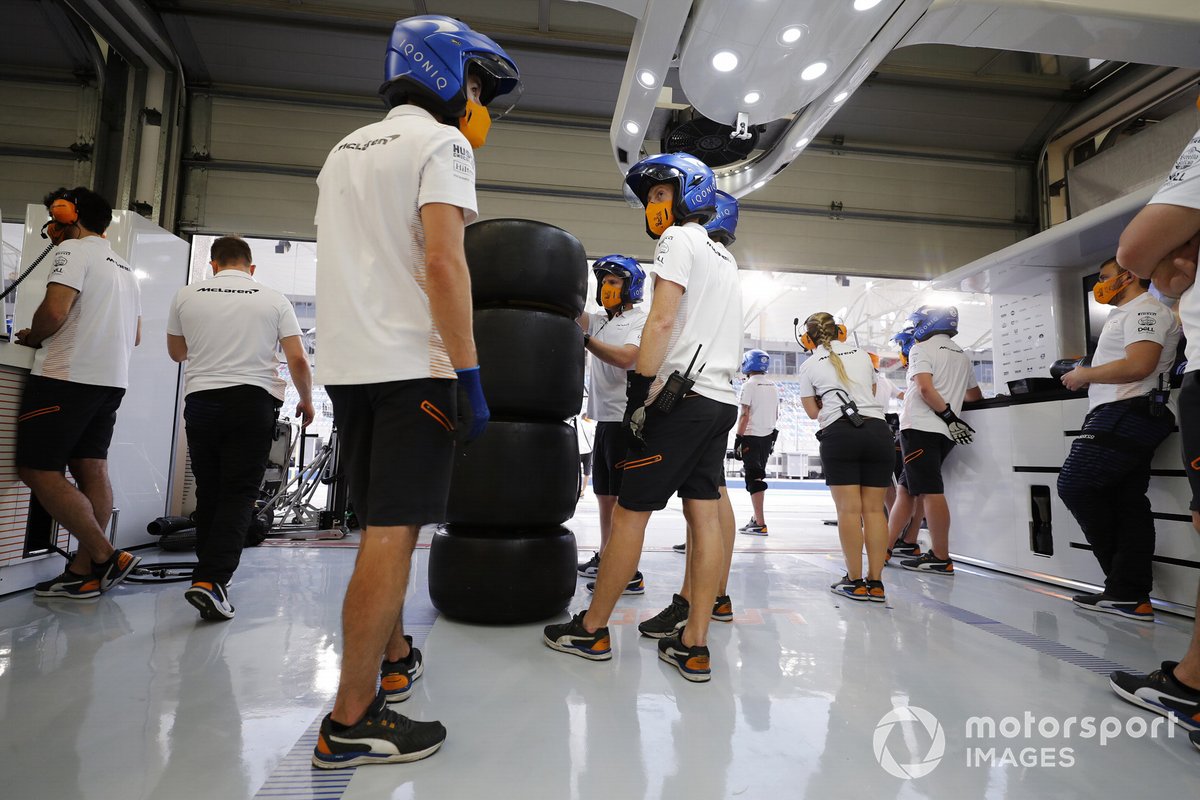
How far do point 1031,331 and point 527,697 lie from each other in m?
6.53

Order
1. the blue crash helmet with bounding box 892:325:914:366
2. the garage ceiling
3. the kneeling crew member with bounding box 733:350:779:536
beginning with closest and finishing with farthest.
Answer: the blue crash helmet with bounding box 892:325:914:366
the garage ceiling
the kneeling crew member with bounding box 733:350:779:536

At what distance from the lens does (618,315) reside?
348 centimetres

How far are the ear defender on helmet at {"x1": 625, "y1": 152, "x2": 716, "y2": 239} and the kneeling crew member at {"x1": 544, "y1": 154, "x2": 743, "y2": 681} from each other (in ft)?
0.35

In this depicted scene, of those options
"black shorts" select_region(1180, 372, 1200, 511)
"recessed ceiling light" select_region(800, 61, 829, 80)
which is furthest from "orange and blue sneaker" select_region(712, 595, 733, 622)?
"recessed ceiling light" select_region(800, 61, 829, 80)

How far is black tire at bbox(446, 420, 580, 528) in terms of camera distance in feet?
7.77

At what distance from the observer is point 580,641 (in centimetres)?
207

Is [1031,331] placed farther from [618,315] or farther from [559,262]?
[559,262]

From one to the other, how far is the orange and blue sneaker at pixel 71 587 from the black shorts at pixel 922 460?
15.0 feet

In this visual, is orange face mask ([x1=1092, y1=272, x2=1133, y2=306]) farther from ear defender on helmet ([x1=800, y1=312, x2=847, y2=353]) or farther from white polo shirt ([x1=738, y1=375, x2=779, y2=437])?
white polo shirt ([x1=738, y1=375, x2=779, y2=437])

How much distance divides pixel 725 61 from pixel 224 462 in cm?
314

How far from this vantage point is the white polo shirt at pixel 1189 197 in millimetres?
1593

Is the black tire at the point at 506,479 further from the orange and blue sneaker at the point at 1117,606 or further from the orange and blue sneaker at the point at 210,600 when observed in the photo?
the orange and blue sneaker at the point at 1117,606

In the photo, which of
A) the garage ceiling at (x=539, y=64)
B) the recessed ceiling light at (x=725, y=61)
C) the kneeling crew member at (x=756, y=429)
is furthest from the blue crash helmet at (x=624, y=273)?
the kneeling crew member at (x=756, y=429)

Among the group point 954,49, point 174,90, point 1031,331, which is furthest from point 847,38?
point 174,90
